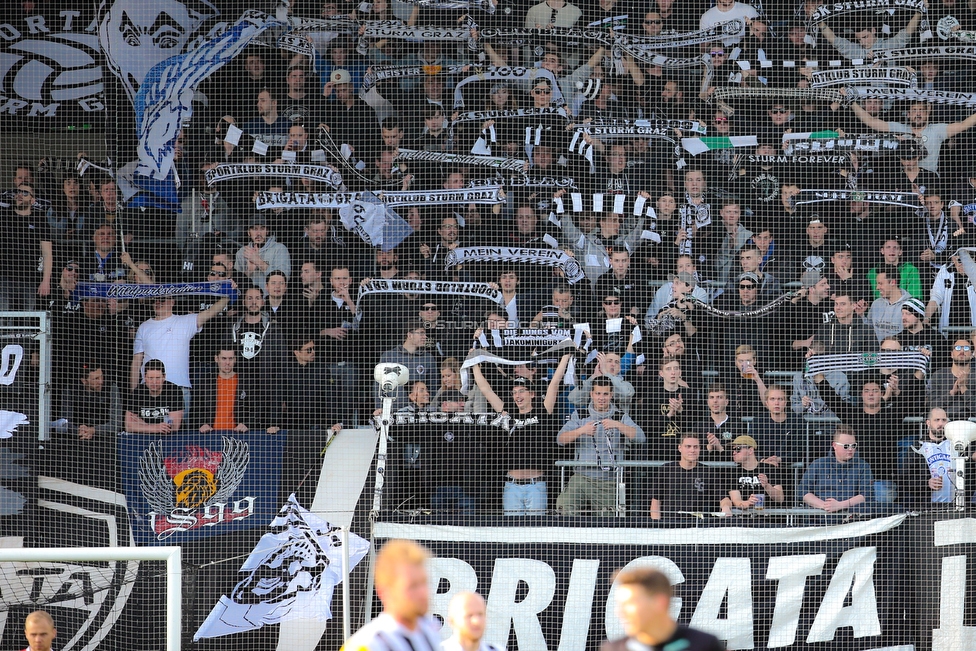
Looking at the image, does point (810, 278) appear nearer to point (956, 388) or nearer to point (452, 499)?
point (956, 388)

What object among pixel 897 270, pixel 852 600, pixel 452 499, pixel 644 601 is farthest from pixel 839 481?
pixel 644 601

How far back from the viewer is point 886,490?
8281mm

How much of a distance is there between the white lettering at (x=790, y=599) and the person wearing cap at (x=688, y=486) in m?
0.64

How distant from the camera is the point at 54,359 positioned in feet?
27.6

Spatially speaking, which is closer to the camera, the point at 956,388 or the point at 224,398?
the point at 956,388

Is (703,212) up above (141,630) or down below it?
above

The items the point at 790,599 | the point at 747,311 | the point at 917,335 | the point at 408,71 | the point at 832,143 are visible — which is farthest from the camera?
the point at 408,71

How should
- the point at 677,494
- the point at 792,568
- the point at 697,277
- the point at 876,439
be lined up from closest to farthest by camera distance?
1. the point at 792,568
2. the point at 677,494
3. the point at 876,439
4. the point at 697,277

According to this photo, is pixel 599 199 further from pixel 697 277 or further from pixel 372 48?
pixel 372 48

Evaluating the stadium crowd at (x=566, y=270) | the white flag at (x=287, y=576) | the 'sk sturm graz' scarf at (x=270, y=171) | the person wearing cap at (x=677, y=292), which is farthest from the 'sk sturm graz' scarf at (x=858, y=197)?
the white flag at (x=287, y=576)

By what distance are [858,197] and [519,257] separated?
3.02 meters

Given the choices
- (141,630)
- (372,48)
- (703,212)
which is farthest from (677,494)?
(372,48)

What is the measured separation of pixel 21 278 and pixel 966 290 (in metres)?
7.95

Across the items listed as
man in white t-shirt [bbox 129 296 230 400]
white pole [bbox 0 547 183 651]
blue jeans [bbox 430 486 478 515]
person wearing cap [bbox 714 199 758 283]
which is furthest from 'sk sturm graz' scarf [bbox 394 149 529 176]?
white pole [bbox 0 547 183 651]
